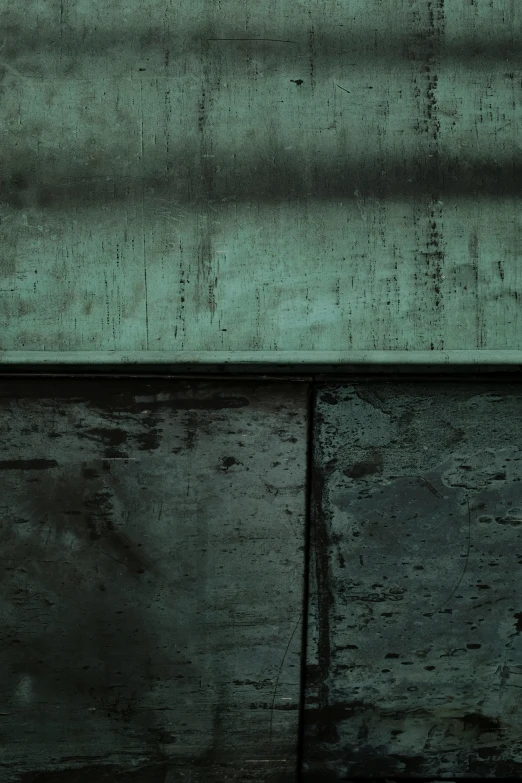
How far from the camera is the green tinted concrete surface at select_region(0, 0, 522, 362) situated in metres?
2.51

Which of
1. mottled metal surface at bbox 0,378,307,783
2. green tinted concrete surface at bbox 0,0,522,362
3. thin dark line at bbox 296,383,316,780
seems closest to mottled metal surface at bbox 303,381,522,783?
thin dark line at bbox 296,383,316,780

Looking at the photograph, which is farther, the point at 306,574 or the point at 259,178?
the point at 306,574

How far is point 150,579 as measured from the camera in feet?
8.65

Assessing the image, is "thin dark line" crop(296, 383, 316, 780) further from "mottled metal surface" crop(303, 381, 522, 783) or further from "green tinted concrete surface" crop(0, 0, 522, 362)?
"green tinted concrete surface" crop(0, 0, 522, 362)

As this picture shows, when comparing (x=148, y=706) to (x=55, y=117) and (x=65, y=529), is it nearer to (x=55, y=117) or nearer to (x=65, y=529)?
(x=65, y=529)

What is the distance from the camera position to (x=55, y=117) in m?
2.53

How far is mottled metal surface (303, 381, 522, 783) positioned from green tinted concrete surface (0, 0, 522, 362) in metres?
0.29

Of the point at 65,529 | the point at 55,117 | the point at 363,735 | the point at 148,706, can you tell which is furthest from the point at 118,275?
the point at 363,735

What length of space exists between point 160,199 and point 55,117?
0.52m

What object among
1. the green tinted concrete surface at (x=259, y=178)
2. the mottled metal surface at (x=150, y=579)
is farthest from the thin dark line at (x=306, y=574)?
the green tinted concrete surface at (x=259, y=178)

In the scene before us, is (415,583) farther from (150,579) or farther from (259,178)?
(259,178)

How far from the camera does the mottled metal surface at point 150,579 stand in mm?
2551

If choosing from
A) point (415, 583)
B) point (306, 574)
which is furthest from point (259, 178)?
point (415, 583)

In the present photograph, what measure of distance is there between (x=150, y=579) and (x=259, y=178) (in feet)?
5.35
